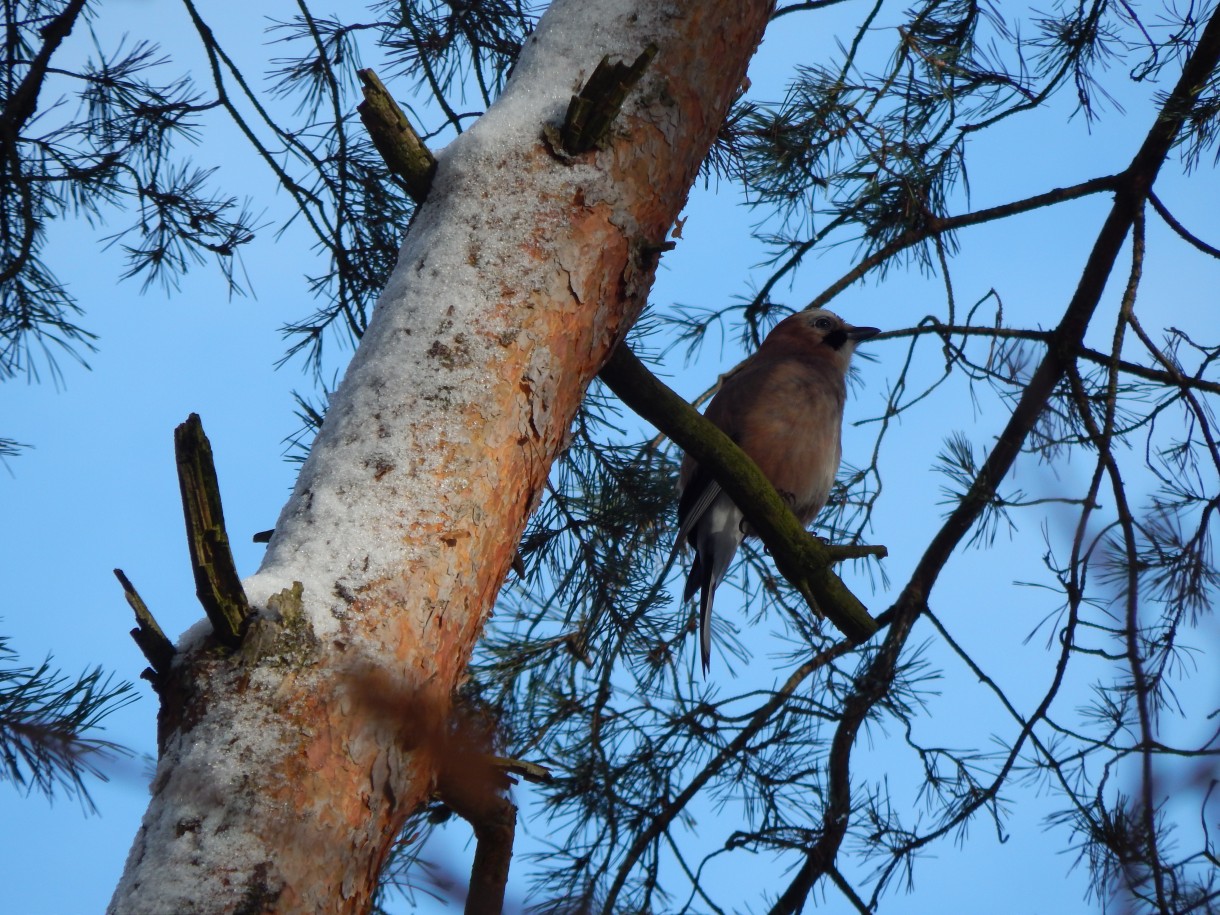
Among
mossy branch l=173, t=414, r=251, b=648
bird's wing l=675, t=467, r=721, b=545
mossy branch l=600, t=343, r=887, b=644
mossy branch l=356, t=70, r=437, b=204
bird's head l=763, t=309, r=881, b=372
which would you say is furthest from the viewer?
bird's head l=763, t=309, r=881, b=372

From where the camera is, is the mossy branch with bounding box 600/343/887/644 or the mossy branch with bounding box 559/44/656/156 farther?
the mossy branch with bounding box 600/343/887/644

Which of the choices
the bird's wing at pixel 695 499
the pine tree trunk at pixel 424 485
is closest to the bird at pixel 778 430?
the bird's wing at pixel 695 499

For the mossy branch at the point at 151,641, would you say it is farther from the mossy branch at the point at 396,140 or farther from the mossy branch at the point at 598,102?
the mossy branch at the point at 598,102

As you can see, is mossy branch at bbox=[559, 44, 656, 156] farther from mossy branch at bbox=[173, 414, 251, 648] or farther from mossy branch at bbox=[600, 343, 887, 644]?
mossy branch at bbox=[173, 414, 251, 648]

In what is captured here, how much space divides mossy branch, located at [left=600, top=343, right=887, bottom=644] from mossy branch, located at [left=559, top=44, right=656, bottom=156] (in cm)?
43

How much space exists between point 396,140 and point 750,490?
1107mm

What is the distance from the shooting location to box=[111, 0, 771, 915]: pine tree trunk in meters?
1.35

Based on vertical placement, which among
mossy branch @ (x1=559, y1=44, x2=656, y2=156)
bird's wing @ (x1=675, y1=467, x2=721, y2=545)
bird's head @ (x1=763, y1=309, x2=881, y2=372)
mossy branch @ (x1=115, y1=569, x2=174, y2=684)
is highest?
bird's head @ (x1=763, y1=309, x2=881, y2=372)

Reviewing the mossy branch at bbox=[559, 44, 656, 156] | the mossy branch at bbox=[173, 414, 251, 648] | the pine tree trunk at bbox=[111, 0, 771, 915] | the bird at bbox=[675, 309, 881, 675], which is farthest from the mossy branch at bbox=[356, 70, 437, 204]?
the bird at bbox=[675, 309, 881, 675]

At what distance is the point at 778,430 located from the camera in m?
4.23

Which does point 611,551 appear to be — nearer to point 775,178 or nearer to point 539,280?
point 775,178

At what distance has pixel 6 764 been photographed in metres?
1.91

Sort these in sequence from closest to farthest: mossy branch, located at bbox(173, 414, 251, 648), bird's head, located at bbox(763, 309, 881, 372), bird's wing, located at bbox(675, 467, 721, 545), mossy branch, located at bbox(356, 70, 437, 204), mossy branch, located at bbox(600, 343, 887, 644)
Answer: mossy branch, located at bbox(173, 414, 251, 648)
mossy branch, located at bbox(356, 70, 437, 204)
mossy branch, located at bbox(600, 343, 887, 644)
bird's wing, located at bbox(675, 467, 721, 545)
bird's head, located at bbox(763, 309, 881, 372)

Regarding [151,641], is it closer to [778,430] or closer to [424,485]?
[424,485]
